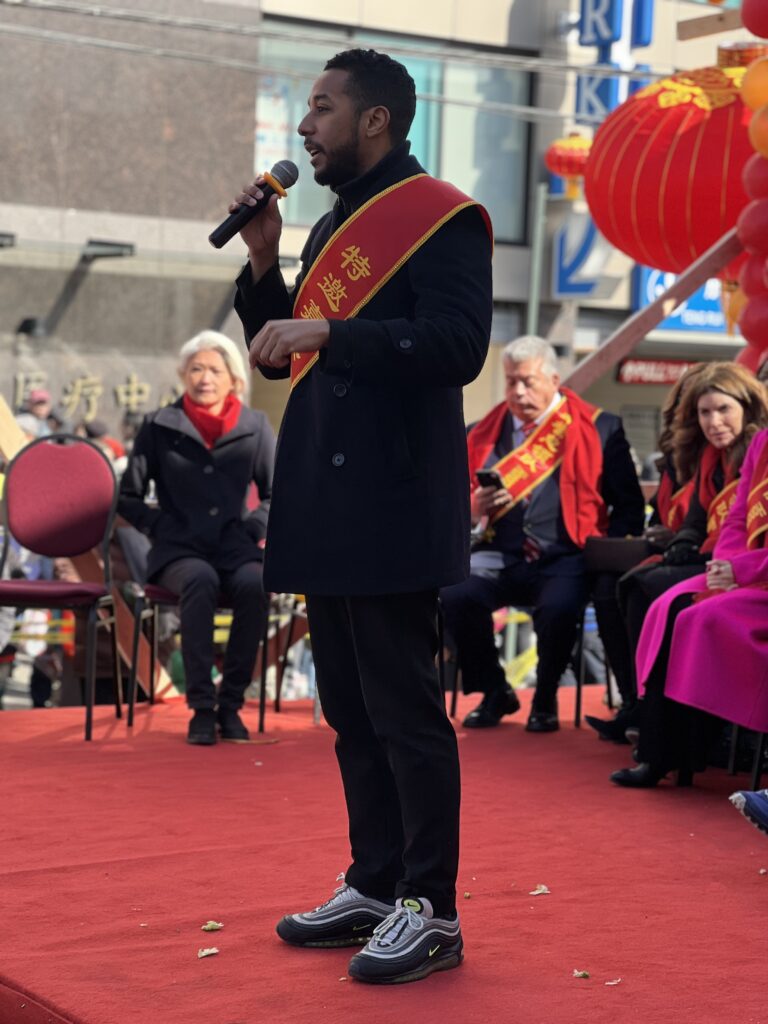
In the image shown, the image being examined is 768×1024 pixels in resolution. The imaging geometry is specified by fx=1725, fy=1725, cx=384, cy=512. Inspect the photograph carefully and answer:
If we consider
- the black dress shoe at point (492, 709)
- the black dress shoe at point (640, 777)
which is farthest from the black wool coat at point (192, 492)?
the black dress shoe at point (640, 777)

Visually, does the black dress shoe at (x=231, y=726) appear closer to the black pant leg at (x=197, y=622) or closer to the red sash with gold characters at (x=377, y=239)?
the black pant leg at (x=197, y=622)

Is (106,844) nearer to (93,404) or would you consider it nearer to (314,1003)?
(314,1003)

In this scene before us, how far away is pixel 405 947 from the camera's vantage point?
3.27 metres

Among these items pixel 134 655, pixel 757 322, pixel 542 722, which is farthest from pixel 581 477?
pixel 134 655

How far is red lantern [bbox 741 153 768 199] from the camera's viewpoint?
710 centimetres

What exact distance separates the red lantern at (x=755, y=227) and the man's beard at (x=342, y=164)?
4.10m

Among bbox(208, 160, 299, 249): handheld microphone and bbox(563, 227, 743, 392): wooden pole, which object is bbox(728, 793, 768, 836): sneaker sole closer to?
bbox(208, 160, 299, 249): handheld microphone

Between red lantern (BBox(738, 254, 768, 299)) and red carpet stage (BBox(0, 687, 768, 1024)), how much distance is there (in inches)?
86.7

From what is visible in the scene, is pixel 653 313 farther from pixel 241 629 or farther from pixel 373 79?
pixel 373 79

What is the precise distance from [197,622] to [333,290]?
3223 mm

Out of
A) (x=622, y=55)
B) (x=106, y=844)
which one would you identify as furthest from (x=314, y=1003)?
(x=622, y=55)

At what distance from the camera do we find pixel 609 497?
688 cm

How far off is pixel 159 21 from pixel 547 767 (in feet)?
27.2

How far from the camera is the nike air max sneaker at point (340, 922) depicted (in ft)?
11.5
